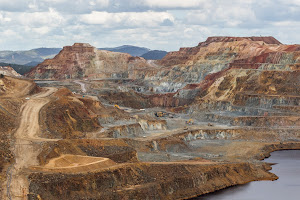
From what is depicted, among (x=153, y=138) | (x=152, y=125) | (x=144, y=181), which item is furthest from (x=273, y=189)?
(x=152, y=125)

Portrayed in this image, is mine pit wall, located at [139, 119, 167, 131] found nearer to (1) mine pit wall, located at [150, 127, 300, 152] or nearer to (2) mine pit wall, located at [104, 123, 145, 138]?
(2) mine pit wall, located at [104, 123, 145, 138]

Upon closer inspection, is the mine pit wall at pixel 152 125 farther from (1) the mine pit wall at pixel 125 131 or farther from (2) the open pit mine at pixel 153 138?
(1) the mine pit wall at pixel 125 131

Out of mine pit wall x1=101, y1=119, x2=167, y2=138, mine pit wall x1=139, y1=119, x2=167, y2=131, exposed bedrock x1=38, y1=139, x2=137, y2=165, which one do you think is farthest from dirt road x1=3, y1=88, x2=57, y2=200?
mine pit wall x1=139, y1=119, x2=167, y2=131

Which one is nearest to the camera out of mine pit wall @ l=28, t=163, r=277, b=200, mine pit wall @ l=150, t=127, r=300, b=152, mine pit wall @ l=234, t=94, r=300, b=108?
mine pit wall @ l=28, t=163, r=277, b=200

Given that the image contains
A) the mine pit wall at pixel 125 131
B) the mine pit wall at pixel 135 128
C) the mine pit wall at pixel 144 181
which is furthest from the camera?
the mine pit wall at pixel 135 128

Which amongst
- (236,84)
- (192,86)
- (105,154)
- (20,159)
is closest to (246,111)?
(236,84)

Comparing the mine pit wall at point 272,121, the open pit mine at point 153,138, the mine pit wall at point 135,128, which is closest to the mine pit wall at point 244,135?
the open pit mine at point 153,138
